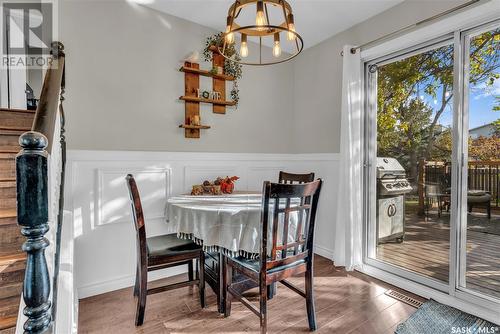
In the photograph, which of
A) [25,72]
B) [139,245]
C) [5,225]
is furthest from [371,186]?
[25,72]

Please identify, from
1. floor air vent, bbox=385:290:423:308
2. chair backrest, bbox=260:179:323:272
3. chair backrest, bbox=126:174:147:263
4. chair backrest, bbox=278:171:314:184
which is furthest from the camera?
chair backrest, bbox=278:171:314:184

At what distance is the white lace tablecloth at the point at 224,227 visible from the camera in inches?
66.9

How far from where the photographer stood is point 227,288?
1966 millimetres

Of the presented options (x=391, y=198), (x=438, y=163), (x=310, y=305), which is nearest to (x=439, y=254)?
(x=391, y=198)

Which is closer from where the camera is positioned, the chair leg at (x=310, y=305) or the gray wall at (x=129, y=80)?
the chair leg at (x=310, y=305)

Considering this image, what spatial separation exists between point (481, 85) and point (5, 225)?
11.1 feet

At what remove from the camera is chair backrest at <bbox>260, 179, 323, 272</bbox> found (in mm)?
1567

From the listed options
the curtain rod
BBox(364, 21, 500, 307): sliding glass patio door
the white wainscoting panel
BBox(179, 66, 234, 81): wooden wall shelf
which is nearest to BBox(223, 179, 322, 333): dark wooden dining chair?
the white wainscoting panel

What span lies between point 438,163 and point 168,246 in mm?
2367

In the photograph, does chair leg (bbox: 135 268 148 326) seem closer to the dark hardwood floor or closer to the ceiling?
the dark hardwood floor

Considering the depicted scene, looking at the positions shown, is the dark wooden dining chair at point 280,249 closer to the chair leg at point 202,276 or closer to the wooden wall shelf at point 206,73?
the chair leg at point 202,276

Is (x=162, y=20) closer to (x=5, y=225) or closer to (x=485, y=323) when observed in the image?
(x=5, y=225)

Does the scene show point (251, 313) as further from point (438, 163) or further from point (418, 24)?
point (418, 24)

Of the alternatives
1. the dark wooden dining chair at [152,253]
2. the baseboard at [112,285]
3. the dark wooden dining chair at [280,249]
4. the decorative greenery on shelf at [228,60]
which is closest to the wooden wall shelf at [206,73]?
the decorative greenery on shelf at [228,60]
